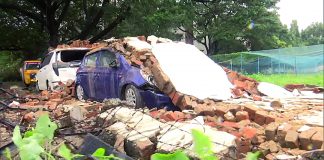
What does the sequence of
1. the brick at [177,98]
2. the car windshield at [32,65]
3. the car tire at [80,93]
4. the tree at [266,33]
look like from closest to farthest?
the brick at [177,98] < the car tire at [80,93] < the car windshield at [32,65] < the tree at [266,33]

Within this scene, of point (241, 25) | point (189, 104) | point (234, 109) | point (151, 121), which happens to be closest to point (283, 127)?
point (234, 109)

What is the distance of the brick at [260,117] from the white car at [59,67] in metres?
8.04

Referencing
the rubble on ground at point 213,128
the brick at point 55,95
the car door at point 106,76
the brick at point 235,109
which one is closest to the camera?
the rubble on ground at point 213,128

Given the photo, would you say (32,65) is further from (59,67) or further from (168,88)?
(168,88)

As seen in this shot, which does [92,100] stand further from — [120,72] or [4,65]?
[4,65]

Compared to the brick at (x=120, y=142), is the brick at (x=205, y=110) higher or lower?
higher

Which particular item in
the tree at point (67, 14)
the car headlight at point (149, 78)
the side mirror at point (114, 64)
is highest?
the tree at point (67, 14)

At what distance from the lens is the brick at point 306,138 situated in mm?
4812

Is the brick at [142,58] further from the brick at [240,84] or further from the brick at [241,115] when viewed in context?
the brick at [241,115]

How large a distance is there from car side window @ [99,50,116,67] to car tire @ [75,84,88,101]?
50.8 inches

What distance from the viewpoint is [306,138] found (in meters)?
4.95

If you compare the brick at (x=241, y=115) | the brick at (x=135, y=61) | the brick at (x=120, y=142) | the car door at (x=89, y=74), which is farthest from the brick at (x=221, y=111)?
the car door at (x=89, y=74)

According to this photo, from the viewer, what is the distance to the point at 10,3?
26781 mm

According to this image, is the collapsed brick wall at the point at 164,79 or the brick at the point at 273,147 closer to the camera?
the brick at the point at 273,147
